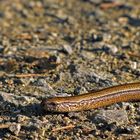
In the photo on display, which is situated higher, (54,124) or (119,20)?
(119,20)

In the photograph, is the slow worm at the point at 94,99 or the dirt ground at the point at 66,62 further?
the slow worm at the point at 94,99

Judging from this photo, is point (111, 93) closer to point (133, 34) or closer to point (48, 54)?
point (48, 54)

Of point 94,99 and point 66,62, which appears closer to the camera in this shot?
point 94,99

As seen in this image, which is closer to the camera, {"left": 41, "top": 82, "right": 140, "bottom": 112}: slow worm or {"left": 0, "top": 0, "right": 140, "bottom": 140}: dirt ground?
{"left": 0, "top": 0, "right": 140, "bottom": 140}: dirt ground

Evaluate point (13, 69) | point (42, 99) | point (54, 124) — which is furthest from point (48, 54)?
point (54, 124)

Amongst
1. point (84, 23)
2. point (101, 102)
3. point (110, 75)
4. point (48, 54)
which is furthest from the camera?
point (84, 23)
